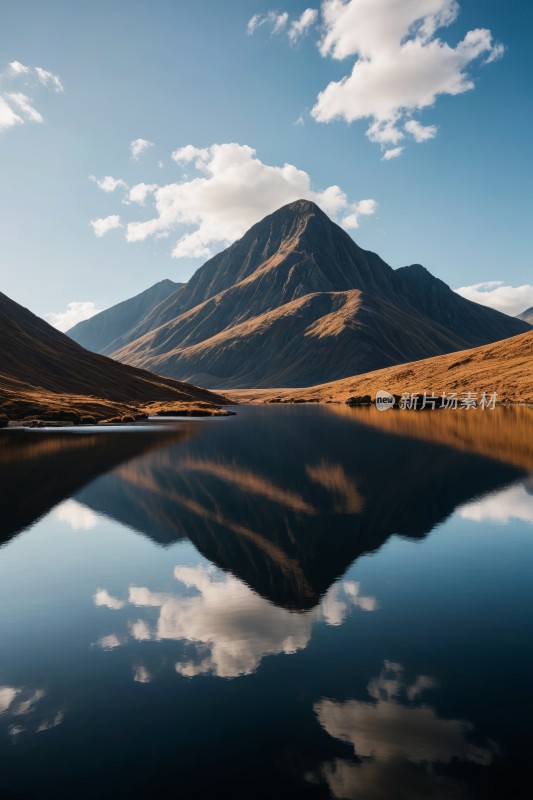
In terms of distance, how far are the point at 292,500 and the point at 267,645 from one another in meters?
19.0

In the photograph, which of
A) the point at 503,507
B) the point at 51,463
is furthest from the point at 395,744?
the point at 51,463

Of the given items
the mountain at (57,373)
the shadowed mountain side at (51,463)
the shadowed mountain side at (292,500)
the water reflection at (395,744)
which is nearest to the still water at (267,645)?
the water reflection at (395,744)

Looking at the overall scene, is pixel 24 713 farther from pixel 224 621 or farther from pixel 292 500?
pixel 292 500

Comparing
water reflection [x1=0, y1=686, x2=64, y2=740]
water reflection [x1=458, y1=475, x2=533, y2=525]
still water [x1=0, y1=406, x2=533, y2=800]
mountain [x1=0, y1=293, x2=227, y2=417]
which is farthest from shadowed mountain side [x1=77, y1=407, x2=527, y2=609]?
mountain [x1=0, y1=293, x2=227, y2=417]

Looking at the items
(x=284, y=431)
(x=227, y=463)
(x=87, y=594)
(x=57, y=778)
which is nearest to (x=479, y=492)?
(x=227, y=463)

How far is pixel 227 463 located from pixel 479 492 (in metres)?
22.7

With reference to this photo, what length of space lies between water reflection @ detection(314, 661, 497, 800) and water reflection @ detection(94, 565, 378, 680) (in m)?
2.86

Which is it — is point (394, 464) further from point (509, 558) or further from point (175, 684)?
point (175, 684)

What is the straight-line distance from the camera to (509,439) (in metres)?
65.1

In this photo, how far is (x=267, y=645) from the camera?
1422 cm

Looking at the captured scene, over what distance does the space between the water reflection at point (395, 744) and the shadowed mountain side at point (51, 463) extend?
20413mm

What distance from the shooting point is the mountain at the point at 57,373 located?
465 ft

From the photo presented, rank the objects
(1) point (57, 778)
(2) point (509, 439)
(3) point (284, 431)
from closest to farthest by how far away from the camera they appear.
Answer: (1) point (57, 778) < (2) point (509, 439) < (3) point (284, 431)

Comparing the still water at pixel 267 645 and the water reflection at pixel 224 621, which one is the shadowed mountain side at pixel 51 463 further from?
the water reflection at pixel 224 621
